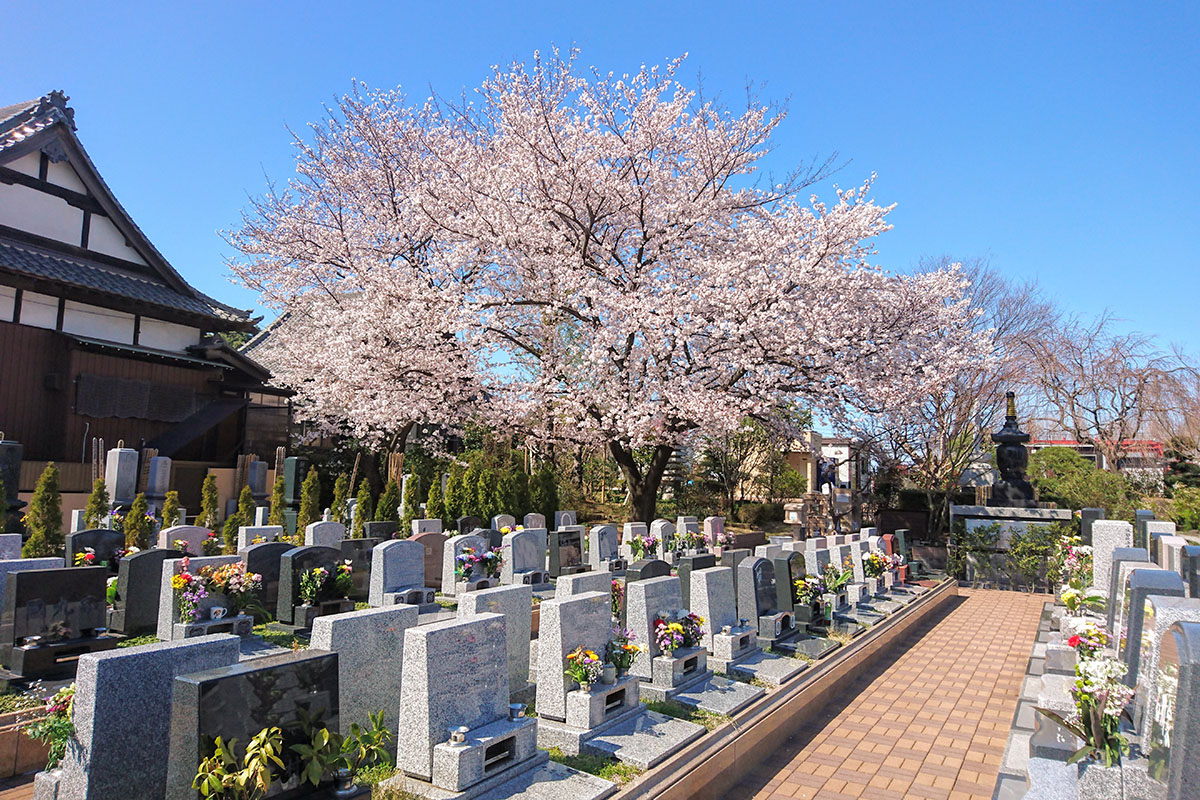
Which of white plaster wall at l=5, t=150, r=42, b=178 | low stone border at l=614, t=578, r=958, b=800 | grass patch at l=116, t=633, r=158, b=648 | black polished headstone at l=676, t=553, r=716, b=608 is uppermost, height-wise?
white plaster wall at l=5, t=150, r=42, b=178

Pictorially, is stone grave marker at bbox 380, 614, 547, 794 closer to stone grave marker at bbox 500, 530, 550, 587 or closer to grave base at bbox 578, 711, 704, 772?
grave base at bbox 578, 711, 704, 772

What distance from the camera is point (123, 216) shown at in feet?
68.0

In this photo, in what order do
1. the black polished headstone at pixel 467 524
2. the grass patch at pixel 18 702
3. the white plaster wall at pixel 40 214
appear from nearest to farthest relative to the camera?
the grass patch at pixel 18 702
the black polished headstone at pixel 467 524
the white plaster wall at pixel 40 214

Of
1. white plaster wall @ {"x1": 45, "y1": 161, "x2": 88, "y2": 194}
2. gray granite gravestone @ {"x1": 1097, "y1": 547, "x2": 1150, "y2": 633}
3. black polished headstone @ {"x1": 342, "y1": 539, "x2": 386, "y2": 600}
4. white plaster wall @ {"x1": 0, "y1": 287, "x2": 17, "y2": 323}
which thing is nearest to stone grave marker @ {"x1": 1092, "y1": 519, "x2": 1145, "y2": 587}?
gray granite gravestone @ {"x1": 1097, "y1": 547, "x2": 1150, "y2": 633}

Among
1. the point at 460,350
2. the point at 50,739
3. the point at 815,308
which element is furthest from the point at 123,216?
the point at 50,739

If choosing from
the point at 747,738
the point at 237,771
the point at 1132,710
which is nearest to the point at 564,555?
the point at 747,738

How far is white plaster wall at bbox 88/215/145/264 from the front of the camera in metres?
20.2

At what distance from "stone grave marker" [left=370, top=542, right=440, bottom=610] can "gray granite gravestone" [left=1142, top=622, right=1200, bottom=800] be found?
280 inches

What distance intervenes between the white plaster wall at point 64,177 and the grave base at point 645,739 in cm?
2112

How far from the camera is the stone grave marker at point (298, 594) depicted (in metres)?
8.60

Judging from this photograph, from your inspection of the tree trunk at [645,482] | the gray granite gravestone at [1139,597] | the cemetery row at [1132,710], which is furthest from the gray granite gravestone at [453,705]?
the tree trunk at [645,482]

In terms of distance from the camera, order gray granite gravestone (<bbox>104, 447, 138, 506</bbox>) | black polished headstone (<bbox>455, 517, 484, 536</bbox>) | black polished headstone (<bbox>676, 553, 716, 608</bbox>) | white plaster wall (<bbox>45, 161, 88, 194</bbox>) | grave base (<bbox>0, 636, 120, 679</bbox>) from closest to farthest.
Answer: grave base (<bbox>0, 636, 120, 679</bbox>)
black polished headstone (<bbox>676, 553, 716, 608</bbox>)
black polished headstone (<bbox>455, 517, 484, 536</bbox>)
gray granite gravestone (<bbox>104, 447, 138, 506</bbox>)
white plaster wall (<bbox>45, 161, 88, 194</bbox>)

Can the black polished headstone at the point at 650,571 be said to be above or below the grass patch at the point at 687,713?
above

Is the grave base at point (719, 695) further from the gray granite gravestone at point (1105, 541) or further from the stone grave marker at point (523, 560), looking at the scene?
the gray granite gravestone at point (1105, 541)
